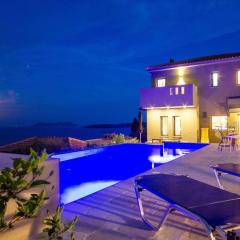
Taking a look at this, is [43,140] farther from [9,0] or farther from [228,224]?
[9,0]

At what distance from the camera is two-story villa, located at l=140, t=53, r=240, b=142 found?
19941 millimetres

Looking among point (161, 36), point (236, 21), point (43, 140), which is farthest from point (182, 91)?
point (236, 21)

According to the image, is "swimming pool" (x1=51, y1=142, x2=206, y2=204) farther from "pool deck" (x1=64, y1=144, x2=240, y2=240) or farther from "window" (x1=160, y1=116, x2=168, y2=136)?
"pool deck" (x1=64, y1=144, x2=240, y2=240)

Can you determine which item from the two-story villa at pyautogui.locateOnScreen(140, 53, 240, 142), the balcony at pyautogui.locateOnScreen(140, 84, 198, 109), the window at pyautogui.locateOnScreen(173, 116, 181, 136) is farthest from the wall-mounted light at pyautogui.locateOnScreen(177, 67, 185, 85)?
the window at pyautogui.locateOnScreen(173, 116, 181, 136)

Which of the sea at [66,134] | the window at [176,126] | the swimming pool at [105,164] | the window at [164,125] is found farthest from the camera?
the sea at [66,134]

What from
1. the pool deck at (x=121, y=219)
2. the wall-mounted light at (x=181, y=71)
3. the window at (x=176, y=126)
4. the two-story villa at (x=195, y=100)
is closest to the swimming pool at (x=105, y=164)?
the window at (x=176, y=126)

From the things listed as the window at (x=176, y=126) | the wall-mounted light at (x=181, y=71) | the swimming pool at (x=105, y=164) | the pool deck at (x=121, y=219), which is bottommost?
the swimming pool at (x=105, y=164)

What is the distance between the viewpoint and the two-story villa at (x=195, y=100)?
19941 mm

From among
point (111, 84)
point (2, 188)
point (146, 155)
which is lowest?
point (146, 155)

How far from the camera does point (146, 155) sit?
1697 centimetres

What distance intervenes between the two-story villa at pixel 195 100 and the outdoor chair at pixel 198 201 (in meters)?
16.4

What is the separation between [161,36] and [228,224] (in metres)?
68.4

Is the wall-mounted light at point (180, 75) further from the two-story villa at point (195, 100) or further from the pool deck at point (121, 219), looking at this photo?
the pool deck at point (121, 219)

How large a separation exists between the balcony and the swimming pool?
4151mm
